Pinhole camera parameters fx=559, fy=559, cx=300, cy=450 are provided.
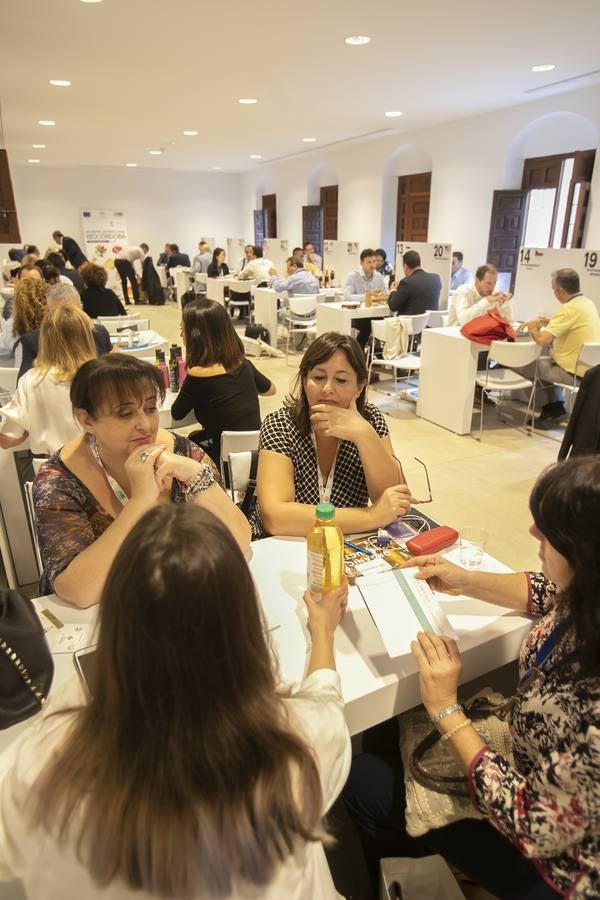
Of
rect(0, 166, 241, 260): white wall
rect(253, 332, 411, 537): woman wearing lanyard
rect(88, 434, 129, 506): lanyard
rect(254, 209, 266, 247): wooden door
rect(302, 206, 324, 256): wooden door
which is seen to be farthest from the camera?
rect(254, 209, 266, 247): wooden door

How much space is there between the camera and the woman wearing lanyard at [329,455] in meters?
1.59

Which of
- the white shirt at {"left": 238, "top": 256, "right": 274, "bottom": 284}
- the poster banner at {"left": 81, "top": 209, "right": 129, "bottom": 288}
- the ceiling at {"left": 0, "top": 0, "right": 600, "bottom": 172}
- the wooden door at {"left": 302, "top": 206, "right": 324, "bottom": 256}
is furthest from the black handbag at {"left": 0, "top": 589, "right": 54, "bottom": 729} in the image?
the poster banner at {"left": 81, "top": 209, "right": 129, "bottom": 288}

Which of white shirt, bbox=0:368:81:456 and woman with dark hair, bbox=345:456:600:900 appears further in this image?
white shirt, bbox=0:368:81:456

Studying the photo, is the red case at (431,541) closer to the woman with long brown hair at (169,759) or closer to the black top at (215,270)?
the woman with long brown hair at (169,759)

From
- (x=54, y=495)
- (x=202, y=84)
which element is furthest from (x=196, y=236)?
(x=54, y=495)

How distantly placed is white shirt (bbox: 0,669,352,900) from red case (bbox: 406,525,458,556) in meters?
0.71

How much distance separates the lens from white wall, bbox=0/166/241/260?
552 inches

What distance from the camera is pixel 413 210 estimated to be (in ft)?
31.6

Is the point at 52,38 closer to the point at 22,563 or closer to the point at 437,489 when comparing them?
the point at 22,563

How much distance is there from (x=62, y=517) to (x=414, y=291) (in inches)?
211

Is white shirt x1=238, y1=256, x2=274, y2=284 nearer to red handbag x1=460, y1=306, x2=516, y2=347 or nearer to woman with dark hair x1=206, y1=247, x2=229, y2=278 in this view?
woman with dark hair x1=206, y1=247, x2=229, y2=278

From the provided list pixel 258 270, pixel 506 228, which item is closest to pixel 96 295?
pixel 258 270

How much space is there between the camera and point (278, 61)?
4.86 metres

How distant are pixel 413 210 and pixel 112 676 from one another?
10222 millimetres
